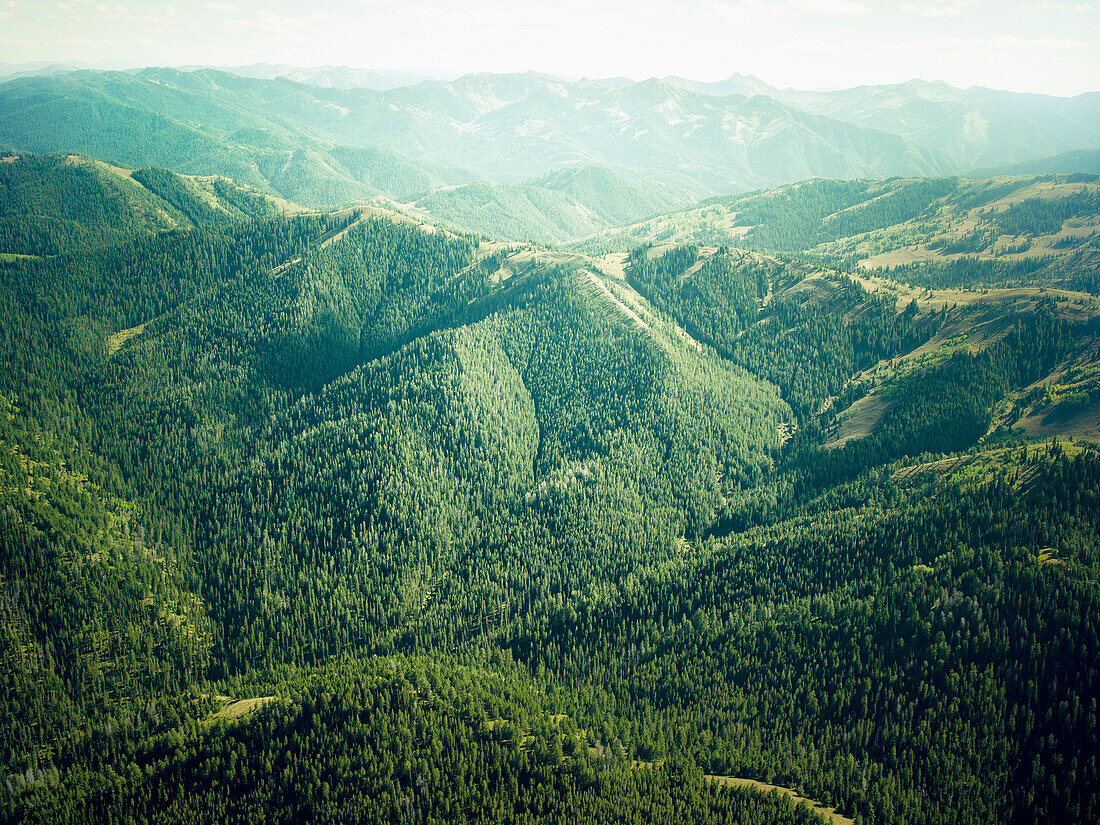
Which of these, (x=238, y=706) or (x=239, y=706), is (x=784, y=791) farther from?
(x=238, y=706)

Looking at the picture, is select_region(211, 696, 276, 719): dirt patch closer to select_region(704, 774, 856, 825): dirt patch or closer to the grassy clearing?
the grassy clearing

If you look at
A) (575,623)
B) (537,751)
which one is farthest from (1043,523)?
(537,751)

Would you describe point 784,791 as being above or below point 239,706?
above

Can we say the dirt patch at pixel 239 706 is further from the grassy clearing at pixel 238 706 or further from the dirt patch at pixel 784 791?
the dirt patch at pixel 784 791

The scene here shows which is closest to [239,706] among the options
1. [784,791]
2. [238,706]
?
[238,706]

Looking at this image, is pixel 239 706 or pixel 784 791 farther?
pixel 239 706

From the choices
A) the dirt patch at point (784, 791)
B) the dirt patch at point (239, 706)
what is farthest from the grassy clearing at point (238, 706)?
A: the dirt patch at point (784, 791)

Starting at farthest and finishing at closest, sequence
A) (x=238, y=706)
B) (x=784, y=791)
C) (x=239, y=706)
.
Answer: (x=238, y=706) < (x=239, y=706) < (x=784, y=791)

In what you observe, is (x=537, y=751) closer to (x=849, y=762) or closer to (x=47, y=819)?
(x=849, y=762)
